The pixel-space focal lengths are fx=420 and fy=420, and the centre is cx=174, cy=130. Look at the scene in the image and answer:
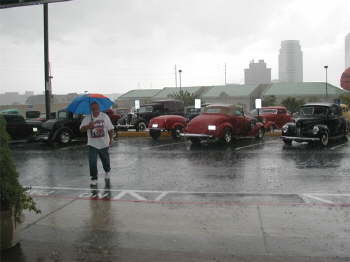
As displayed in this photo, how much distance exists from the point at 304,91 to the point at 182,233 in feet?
183

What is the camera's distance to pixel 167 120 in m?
19.0

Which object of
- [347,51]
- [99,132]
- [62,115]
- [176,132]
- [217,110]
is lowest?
[176,132]

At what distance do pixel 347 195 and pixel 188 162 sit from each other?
5033 mm

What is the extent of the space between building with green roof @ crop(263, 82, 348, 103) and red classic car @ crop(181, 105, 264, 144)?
3890 cm

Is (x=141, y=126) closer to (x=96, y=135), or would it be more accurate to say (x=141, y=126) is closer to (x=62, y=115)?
(x=62, y=115)

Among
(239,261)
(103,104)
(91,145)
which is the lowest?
(239,261)

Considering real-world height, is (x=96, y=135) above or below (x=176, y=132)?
above

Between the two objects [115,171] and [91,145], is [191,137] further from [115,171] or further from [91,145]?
[91,145]

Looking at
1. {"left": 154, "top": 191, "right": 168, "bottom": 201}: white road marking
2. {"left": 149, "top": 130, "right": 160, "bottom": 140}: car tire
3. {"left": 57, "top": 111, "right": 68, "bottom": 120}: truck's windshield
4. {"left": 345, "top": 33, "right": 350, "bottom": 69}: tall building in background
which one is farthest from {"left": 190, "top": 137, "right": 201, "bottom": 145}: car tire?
{"left": 345, "top": 33, "right": 350, "bottom": 69}: tall building in background

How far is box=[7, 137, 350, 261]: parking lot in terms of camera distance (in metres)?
4.84

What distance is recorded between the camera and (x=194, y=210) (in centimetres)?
653

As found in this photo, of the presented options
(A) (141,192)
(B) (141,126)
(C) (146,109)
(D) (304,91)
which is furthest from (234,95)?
(A) (141,192)

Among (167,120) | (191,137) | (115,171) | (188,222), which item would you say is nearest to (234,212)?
(188,222)

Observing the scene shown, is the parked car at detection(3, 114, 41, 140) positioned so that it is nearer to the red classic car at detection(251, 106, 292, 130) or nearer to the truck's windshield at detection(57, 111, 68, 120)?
the truck's windshield at detection(57, 111, 68, 120)
